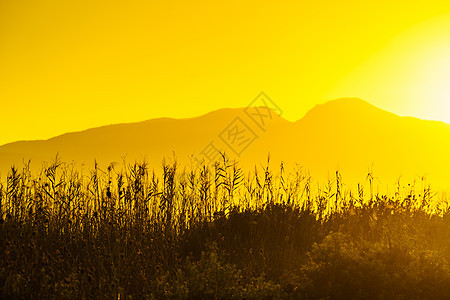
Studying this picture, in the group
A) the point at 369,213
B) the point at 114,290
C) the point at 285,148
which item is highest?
the point at 285,148

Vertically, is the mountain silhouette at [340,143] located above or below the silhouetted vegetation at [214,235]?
above

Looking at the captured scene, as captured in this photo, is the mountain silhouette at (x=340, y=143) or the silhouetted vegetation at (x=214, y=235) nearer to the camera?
the silhouetted vegetation at (x=214, y=235)

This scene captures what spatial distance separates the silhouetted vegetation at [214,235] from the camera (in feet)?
20.7

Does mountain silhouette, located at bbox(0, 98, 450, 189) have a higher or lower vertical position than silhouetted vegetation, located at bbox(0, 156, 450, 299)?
higher

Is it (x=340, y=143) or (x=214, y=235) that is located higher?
(x=340, y=143)

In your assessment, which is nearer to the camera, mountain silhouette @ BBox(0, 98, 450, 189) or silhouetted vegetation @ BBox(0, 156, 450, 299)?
silhouetted vegetation @ BBox(0, 156, 450, 299)

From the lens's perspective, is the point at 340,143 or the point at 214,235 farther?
the point at 340,143

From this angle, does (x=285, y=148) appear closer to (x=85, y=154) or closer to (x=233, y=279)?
(x=85, y=154)

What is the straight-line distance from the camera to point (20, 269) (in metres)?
7.74

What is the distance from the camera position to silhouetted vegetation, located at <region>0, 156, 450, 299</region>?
20.7 ft

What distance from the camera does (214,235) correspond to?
9.54 meters

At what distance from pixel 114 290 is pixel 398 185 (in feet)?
22.6

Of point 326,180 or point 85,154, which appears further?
point 85,154

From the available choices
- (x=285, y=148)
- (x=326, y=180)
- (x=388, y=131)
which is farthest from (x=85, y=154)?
(x=326, y=180)
